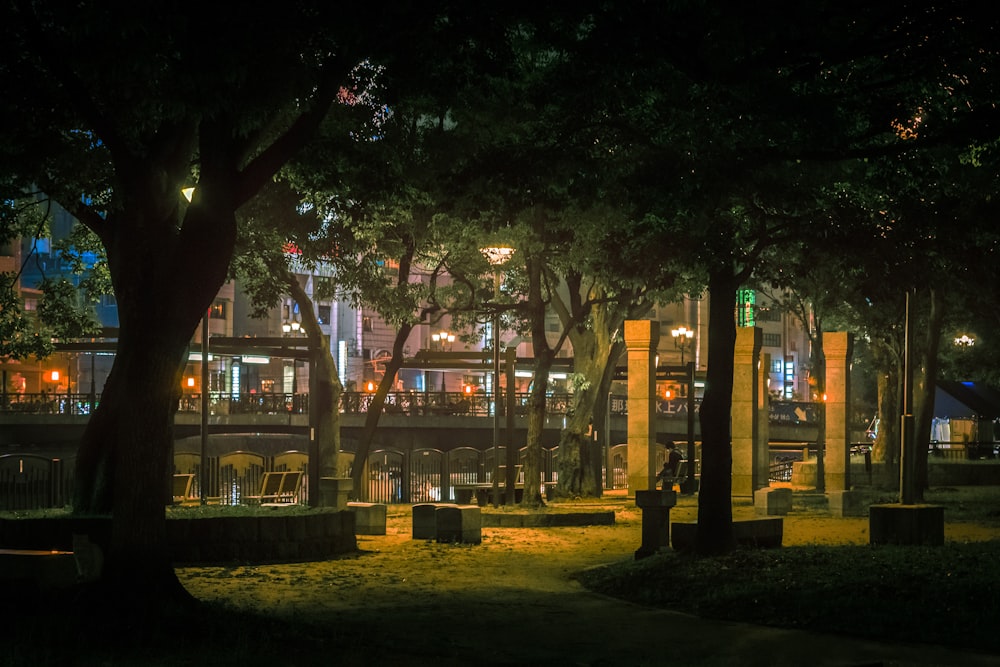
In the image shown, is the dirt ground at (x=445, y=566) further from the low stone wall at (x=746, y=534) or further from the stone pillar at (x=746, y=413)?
the stone pillar at (x=746, y=413)

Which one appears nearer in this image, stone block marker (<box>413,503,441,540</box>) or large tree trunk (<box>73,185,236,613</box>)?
large tree trunk (<box>73,185,236,613</box>)

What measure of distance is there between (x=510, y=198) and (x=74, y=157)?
6378 mm

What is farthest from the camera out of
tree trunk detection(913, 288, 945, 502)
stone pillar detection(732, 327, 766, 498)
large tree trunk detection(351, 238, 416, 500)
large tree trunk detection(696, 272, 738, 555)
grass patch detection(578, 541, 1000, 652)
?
stone pillar detection(732, 327, 766, 498)

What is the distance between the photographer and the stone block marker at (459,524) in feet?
72.5

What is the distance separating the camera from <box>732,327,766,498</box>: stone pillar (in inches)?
1330

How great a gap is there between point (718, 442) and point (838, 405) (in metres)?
20.5

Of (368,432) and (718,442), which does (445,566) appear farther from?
(368,432)

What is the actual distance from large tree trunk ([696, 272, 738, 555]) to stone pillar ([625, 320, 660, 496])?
16392 millimetres

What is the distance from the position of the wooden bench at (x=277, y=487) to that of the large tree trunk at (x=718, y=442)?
14960mm

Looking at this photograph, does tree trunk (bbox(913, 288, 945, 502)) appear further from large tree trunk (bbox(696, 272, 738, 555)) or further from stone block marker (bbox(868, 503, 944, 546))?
large tree trunk (bbox(696, 272, 738, 555))

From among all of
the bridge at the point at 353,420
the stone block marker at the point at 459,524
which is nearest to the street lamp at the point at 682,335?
the bridge at the point at 353,420

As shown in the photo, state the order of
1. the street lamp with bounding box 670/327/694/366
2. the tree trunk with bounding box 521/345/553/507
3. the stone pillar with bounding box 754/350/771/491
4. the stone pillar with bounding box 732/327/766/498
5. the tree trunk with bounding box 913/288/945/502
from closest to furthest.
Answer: the tree trunk with bounding box 521/345/553/507
the tree trunk with bounding box 913/288/945/502
the stone pillar with bounding box 732/327/766/498
the stone pillar with bounding box 754/350/771/491
the street lamp with bounding box 670/327/694/366

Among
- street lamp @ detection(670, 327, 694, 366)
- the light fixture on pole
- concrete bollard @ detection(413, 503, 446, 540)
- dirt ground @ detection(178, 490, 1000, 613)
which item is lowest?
dirt ground @ detection(178, 490, 1000, 613)

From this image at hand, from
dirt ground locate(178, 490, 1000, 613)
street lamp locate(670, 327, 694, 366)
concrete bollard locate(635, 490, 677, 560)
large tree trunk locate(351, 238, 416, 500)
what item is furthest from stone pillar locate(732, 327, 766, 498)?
street lamp locate(670, 327, 694, 366)
